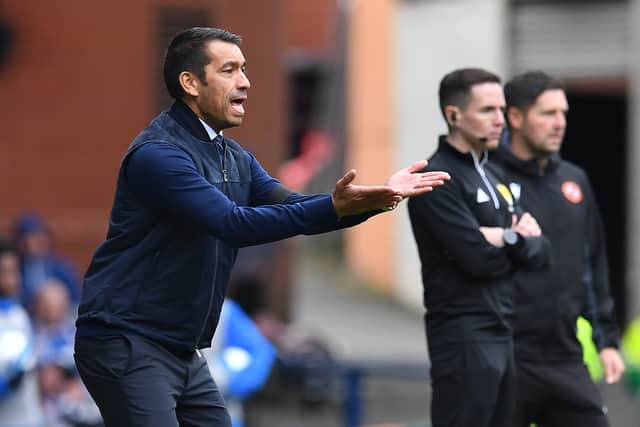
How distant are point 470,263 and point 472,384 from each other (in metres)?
0.51

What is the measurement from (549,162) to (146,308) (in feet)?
8.36

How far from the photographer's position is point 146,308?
5.29 m

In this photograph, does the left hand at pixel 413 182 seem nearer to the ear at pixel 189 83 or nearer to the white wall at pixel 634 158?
the ear at pixel 189 83

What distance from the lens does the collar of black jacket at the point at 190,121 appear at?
17.8 ft

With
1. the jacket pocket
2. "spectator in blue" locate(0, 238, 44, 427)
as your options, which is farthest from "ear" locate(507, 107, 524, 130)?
"spectator in blue" locate(0, 238, 44, 427)

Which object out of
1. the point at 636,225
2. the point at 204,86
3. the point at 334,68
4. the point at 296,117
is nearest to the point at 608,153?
the point at 636,225

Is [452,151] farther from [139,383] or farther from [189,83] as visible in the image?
[139,383]

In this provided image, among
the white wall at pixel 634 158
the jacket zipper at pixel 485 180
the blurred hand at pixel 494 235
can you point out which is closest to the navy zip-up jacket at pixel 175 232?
the blurred hand at pixel 494 235

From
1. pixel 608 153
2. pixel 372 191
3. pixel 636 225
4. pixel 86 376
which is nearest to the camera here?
pixel 372 191

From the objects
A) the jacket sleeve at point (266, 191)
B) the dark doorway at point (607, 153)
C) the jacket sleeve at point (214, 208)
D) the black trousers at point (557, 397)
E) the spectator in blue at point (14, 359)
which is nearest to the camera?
the jacket sleeve at point (214, 208)

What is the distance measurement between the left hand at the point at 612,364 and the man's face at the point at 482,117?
144 centimetres

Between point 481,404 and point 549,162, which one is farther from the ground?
point 549,162

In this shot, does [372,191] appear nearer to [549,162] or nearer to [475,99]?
[475,99]

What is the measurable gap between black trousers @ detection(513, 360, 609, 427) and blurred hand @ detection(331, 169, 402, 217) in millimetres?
1885
